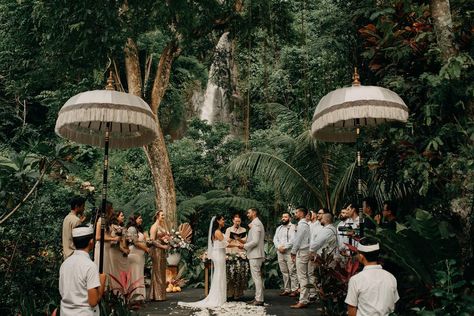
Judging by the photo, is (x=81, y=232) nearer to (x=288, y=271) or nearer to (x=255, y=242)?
(x=255, y=242)

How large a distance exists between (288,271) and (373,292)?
9611mm

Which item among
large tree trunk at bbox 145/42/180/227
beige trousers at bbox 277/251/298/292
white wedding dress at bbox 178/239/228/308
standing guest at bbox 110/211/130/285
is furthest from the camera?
large tree trunk at bbox 145/42/180/227

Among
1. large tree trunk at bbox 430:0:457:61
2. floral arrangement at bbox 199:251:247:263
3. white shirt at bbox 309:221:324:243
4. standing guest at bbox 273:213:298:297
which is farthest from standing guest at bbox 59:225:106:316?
standing guest at bbox 273:213:298:297

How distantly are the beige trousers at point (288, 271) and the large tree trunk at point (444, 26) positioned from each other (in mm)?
7051

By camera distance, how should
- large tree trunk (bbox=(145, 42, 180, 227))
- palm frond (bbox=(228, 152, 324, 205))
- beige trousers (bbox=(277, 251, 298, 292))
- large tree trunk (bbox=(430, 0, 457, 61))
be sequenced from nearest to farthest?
large tree trunk (bbox=(430, 0, 457, 61)) → beige trousers (bbox=(277, 251, 298, 292)) → large tree trunk (bbox=(145, 42, 180, 227)) → palm frond (bbox=(228, 152, 324, 205))

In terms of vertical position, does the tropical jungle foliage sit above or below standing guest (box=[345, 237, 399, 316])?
above

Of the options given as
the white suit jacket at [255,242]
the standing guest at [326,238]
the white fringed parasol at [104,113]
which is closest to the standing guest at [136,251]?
the white suit jacket at [255,242]

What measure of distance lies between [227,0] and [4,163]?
28.0ft

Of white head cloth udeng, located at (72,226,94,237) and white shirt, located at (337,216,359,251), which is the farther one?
white shirt, located at (337,216,359,251)

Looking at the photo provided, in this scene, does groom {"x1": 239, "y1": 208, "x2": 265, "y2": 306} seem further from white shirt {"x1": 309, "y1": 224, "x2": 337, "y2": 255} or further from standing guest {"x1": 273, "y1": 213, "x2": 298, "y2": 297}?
standing guest {"x1": 273, "y1": 213, "x2": 298, "y2": 297}

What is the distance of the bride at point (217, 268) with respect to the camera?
12.8m

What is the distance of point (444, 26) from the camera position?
26.2 feet

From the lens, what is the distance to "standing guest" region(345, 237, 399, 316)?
17.0 ft

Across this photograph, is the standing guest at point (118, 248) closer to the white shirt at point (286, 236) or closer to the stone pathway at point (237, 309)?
the stone pathway at point (237, 309)
